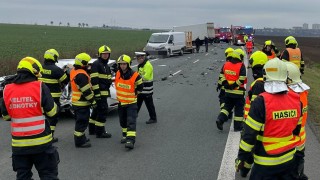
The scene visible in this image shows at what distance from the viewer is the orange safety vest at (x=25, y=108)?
14.8 feet

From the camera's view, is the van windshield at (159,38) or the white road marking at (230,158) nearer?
the white road marking at (230,158)

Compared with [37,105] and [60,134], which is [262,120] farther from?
[60,134]

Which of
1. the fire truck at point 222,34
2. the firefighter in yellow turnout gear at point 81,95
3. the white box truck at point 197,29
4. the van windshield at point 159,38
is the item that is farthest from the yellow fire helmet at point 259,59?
the fire truck at point 222,34

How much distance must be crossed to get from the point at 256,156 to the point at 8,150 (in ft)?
16.1

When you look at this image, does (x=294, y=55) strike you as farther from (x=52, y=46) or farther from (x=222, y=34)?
(x=222, y=34)

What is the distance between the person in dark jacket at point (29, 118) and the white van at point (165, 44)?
28.2 metres

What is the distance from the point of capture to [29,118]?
15.0ft

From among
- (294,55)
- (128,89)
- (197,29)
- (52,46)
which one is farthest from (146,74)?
(197,29)

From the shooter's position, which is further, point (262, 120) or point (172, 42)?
point (172, 42)

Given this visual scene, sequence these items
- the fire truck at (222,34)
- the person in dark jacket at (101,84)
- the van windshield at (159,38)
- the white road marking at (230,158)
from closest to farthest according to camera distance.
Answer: the white road marking at (230,158) → the person in dark jacket at (101,84) → the van windshield at (159,38) → the fire truck at (222,34)

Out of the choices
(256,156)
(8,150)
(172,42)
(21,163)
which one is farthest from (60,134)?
(172,42)

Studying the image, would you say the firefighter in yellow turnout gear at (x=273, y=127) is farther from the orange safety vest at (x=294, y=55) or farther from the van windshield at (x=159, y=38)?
the van windshield at (x=159, y=38)

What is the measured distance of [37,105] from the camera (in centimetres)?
456

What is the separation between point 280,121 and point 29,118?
104 inches
